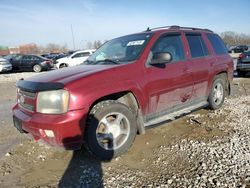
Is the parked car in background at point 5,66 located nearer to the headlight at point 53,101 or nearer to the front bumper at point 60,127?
the front bumper at point 60,127

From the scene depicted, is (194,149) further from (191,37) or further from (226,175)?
(191,37)

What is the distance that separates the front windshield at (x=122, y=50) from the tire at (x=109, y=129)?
0.91m

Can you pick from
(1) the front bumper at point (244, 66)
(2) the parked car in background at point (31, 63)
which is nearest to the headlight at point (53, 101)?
(1) the front bumper at point (244, 66)

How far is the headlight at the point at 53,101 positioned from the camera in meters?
3.46

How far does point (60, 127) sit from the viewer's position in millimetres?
3391

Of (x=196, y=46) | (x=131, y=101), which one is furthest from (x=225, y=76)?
(x=131, y=101)

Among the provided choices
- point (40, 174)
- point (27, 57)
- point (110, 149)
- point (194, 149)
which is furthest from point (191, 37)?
point (27, 57)

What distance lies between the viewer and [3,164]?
4047 millimetres

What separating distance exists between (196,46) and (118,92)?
250 centimetres

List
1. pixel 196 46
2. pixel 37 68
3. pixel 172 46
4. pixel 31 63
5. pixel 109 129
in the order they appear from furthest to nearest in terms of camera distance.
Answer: pixel 31 63, pixel 37 68, pixel 196 46, pixel 172 46, pixel 109 129

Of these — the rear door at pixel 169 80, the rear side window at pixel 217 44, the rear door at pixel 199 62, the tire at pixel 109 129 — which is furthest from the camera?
the rear side window at pixel 217 44

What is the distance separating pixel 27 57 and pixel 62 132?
2177 centimetres

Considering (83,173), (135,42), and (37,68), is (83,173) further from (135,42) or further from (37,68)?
(37,68)

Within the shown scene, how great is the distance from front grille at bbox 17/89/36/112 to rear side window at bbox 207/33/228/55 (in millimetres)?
4248
